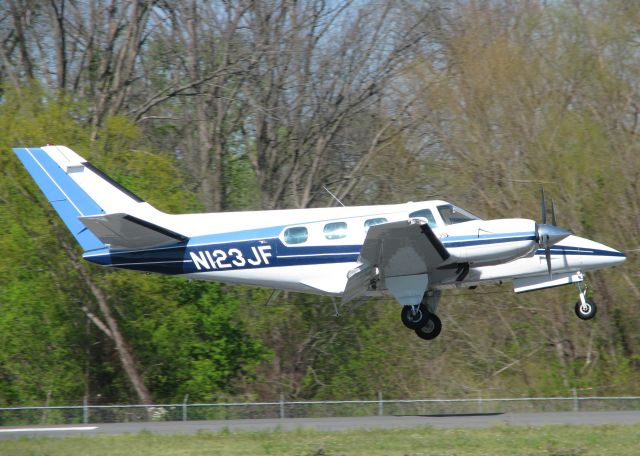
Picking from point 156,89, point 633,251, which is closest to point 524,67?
point 633,251

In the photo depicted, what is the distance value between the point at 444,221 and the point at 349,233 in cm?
186

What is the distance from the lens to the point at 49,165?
65.0ft

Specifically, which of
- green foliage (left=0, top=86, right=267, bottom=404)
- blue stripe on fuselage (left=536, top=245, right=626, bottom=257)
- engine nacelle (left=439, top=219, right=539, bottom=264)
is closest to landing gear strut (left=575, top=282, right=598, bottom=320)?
blue stripe on fuselage (left=536, top=245, right=626, bottom=257)

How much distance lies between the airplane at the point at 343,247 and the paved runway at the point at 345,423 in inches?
81.4

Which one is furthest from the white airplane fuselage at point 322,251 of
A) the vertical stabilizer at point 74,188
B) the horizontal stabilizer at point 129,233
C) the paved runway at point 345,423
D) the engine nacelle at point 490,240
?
the paved runway at point 345,423

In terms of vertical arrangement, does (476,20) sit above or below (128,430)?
above

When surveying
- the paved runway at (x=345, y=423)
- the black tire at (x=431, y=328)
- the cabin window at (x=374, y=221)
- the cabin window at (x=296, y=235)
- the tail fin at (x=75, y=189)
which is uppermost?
the tail fin at (x=75, y=189)

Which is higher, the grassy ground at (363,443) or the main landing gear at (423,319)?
the main landing gear at (423,319)

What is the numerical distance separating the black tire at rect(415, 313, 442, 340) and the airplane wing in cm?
64

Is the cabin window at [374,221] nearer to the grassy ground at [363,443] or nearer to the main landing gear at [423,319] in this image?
the main landing gear at [423,319]

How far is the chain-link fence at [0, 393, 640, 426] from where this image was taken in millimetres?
21578

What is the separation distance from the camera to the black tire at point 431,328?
18.0 meters

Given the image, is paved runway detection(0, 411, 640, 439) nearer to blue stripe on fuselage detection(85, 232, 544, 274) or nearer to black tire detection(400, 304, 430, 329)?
black tire detection(400, 304, 430, 329)

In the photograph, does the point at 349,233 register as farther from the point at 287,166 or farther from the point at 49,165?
the point at 287,166
